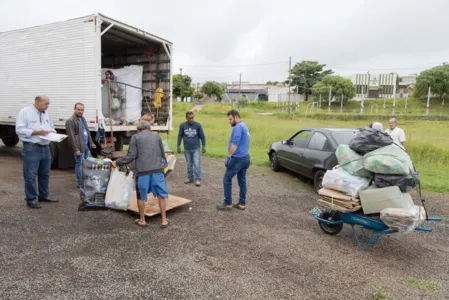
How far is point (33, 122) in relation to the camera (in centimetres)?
499

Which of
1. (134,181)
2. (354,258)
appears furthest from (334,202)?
(134,181)

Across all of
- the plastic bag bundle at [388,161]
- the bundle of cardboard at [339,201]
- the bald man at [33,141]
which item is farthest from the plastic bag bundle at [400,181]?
the bald man at [33,141]

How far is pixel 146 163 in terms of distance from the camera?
176 inches

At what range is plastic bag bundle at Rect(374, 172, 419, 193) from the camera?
13.1 feet

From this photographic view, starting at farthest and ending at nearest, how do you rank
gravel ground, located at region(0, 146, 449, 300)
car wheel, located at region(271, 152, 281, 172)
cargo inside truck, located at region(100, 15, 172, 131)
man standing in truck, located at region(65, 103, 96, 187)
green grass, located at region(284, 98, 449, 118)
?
green grass, located at region(284, 98, 449, 118) → car wheel, located at region(271, 152, 281, 172) → cargo inside truck, located at region(100, 15, 172, 131) → man standing in truck, located at region(65, 103, 96, 187) → gravel ground, located at region(0, 146, 449, 300)

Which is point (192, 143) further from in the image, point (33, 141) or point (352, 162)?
point (352, 162)

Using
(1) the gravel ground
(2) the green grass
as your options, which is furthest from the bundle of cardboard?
(2) the green grass

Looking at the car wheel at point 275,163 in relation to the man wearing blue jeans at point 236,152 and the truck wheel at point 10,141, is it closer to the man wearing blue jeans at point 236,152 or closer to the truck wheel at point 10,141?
the man wearing blue jeans at point 236,152

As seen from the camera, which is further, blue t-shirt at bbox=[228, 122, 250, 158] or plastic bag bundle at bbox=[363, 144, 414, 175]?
blue t-shirt at bbox=[228, 122, 250, 158]

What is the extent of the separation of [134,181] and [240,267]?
2.15 metres

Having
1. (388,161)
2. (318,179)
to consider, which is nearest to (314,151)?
(318,179)

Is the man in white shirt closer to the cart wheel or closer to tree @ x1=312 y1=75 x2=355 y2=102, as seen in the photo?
the cart wheel

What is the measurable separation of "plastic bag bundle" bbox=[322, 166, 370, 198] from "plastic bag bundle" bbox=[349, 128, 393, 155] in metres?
0.36

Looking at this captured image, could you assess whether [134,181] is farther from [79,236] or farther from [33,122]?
[33,122]
